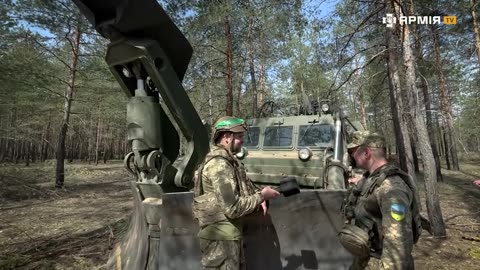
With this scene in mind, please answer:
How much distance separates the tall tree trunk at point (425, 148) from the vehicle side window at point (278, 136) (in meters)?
2.12

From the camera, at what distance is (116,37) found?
3.15 metres

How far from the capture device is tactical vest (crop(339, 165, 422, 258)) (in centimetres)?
213

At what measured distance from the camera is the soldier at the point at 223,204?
7.81ft

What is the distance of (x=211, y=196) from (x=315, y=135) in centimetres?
408

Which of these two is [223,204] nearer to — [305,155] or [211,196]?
[211,196]

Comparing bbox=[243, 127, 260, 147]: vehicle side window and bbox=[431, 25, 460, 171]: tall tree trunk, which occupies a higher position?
bbox=[431, 25, 460, 171]: tall tree trunk

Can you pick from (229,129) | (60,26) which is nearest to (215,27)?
(60,26)

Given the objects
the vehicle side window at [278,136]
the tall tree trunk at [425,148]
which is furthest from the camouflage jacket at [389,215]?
the vehicle side window at [278,136]

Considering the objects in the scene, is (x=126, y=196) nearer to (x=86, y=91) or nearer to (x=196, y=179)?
(x=86, y=91)

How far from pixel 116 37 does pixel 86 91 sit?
43.0ft

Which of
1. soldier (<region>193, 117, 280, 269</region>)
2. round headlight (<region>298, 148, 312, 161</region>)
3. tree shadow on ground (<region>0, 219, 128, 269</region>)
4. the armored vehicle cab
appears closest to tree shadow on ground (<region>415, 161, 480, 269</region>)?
the armored vehicle cab

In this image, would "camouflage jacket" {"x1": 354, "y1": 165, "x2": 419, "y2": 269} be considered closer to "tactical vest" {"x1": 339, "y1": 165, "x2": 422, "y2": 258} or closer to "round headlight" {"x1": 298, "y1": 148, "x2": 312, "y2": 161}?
"tactical vest" {"x1": 339, "y1": 165, "x2": 422, "y2": 258}

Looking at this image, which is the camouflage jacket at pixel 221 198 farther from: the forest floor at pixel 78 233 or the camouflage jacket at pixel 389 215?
the forest floor at pixel 78 233

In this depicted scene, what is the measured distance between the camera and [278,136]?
6.65 meters
